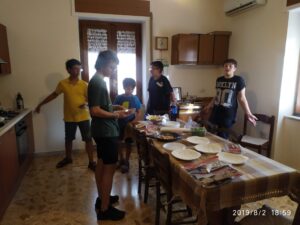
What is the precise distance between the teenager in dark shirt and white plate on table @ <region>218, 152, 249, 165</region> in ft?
5.11

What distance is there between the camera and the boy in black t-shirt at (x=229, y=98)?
9.59 ft

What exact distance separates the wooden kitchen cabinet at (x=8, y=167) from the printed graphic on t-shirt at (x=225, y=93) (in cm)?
252

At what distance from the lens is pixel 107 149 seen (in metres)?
1.98

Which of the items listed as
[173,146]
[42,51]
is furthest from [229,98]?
[42,51]

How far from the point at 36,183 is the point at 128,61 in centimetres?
243

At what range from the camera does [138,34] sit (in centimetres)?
411

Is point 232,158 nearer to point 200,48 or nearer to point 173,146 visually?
point 173,146

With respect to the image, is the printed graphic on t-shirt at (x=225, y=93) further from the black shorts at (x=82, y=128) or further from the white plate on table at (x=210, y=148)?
→ the black shorts at (x=82, y=128)

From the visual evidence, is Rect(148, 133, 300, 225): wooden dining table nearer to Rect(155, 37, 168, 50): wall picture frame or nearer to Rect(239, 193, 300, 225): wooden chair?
Rect(239, 193, 300, 225): wooden chair

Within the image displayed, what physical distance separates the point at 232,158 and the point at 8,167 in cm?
212

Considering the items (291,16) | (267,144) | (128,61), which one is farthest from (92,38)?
(267,144)

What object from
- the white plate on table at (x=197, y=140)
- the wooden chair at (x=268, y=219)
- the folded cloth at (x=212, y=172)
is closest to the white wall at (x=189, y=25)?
the white plate on table at (x=197, y=140)

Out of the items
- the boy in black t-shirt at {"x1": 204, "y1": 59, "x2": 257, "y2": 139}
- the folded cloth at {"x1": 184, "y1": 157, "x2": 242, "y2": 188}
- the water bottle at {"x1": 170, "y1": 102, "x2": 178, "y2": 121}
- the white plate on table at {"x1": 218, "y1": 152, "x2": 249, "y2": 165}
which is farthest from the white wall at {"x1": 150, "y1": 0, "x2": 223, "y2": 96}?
the folded cloth at {"x1": 184, "y1": 157, "x2": 242, "y2": 188}

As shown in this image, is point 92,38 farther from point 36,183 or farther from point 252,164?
point 252,164
